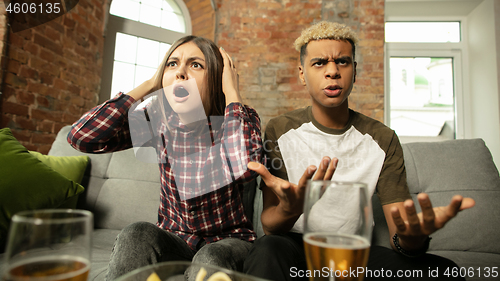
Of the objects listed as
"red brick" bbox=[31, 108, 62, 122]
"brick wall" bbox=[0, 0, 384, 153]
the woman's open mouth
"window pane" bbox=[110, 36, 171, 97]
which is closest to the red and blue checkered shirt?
the woman's open mouth

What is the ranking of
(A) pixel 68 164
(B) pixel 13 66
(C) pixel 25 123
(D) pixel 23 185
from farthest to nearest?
(C) pixel 25 123, (B) pixel 13 66, (A) pixel 68 164, (D) pixel 23 185

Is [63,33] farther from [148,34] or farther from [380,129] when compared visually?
[380,129]

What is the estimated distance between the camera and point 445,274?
622 millimetres

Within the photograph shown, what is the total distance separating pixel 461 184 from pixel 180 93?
120 cm

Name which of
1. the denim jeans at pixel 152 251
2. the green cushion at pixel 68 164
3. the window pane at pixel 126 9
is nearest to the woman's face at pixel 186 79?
the denim jeans at pixel 152 251

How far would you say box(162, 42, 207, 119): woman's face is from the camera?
3.44 ft

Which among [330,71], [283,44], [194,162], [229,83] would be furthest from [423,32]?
[194,162]

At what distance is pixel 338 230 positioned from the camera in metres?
0.33

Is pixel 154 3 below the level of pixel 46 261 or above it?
above

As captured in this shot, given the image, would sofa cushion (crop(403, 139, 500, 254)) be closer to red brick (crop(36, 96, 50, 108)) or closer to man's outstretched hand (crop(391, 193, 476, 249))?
man's outstretched hand (crop(391, 193, 476, 249))

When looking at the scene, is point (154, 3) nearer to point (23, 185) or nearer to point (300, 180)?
point (23, 185)

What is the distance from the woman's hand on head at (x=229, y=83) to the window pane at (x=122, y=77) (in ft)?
6.76

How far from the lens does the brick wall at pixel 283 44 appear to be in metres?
2.91

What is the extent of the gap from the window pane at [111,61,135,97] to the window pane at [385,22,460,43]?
9.65 feet
